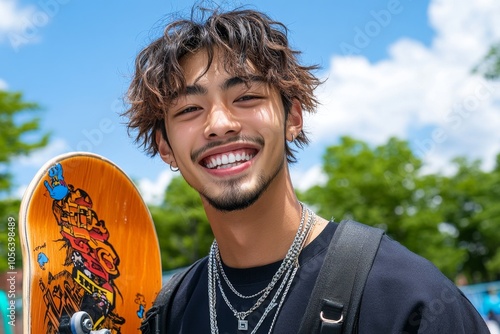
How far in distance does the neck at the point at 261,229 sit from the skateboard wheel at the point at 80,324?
61cm

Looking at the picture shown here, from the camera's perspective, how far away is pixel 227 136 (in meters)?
2.12

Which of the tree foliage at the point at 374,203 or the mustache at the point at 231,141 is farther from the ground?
the tree foliage at the point at 374,203

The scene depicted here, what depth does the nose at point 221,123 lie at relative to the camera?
2.10 metres

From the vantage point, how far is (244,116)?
2.14m

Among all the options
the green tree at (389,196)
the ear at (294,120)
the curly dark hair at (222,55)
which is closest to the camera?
the curly dark hair at (222,55)

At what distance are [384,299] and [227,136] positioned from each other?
2.61 ft

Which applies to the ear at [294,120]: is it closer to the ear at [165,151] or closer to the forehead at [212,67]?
the forehead at [212,67]

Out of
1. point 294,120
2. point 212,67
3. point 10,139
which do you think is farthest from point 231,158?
point 10,139

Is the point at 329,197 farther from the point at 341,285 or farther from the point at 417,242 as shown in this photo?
the point at 341,285

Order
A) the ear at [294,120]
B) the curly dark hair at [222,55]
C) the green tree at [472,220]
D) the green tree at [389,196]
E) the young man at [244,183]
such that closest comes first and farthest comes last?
the young man at [244,183] → the curly dark hair at [222,55] → the ear at [294,120] → the green tree at [389,196] → the green tree at [472,220]

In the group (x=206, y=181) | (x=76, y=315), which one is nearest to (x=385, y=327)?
(x=206, y=181)

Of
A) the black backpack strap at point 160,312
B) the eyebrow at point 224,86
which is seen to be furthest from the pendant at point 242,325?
the eyebrow at point 224,86

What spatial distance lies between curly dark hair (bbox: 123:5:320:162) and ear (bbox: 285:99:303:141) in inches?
1.5

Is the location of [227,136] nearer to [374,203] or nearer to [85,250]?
[85,250]
